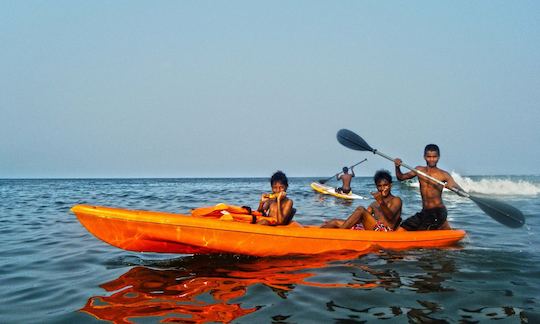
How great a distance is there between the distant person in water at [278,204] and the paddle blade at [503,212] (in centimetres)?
316

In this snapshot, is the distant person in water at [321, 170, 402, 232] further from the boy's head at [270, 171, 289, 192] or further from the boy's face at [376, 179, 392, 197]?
the boy's head at [270, 171, 289, 192]

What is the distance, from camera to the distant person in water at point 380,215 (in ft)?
21.3

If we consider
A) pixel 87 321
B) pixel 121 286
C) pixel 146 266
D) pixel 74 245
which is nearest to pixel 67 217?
pixel 74 245

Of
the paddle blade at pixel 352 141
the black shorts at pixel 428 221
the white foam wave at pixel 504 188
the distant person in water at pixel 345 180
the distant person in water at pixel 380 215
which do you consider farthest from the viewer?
the white foam wave at pixel 504 188

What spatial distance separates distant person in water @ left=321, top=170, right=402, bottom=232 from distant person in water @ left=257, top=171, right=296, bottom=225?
752 millimetres

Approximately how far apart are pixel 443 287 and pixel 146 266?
355 cm

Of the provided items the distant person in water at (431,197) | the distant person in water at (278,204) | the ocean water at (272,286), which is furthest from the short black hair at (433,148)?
the distant person in water at (278,204)

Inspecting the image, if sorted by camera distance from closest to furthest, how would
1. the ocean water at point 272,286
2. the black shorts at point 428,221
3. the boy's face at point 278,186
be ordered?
the ocean water at point 272,286, the boy's face at point 278,186, the black shorts at point 428,221

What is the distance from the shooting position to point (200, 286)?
14.6 ft

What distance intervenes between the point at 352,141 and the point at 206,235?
150 inches

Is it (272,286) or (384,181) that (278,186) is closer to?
(384,181)

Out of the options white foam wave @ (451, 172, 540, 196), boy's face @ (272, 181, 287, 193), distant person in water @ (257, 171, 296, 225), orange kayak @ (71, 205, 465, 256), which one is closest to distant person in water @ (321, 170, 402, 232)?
orange kayak @ (71, 205, 465, 256)

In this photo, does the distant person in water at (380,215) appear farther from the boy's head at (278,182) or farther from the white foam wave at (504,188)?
the white foam wave at (504,188)

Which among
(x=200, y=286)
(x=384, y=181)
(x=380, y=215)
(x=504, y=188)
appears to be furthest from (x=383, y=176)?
(x=504, y=188)
